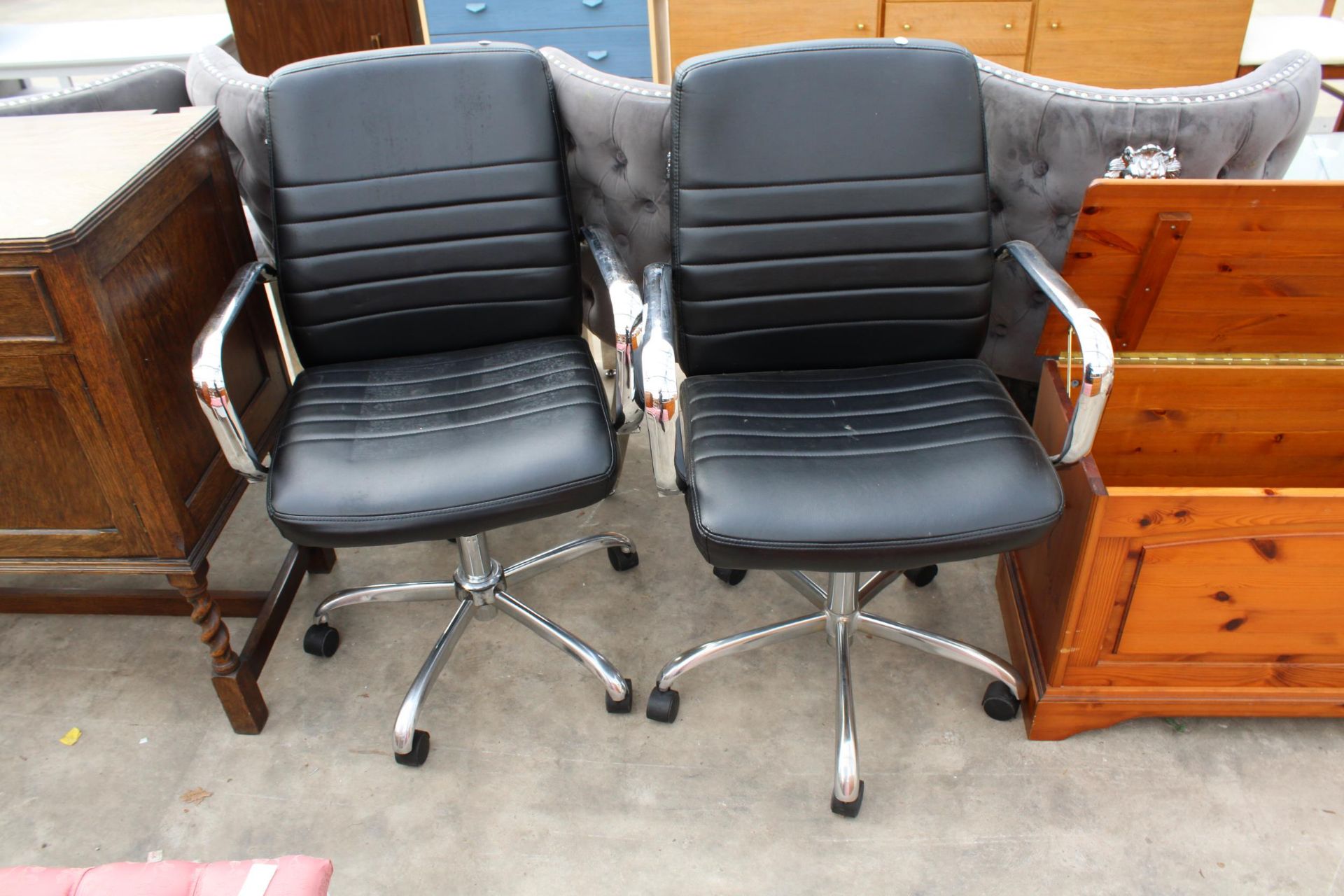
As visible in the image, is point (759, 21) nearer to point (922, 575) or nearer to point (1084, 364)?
point (922, 575)

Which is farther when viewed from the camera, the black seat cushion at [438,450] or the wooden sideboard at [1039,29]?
the wooden sideboard at [1039,29]

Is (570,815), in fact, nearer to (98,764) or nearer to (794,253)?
(98,764)

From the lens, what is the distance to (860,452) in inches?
56.7

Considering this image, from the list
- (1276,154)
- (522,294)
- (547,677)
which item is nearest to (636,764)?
(547,677)

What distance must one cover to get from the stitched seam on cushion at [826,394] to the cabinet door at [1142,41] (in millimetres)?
2621

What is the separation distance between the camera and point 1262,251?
1.51m

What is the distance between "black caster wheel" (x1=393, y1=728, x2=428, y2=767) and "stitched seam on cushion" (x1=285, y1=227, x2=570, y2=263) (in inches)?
32.9

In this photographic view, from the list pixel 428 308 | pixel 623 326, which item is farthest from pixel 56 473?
pixel 623 326

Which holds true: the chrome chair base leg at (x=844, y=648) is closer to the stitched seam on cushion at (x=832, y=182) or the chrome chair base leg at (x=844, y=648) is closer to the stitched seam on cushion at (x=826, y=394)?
the stitched seam on cushion at (x=826, y=394)

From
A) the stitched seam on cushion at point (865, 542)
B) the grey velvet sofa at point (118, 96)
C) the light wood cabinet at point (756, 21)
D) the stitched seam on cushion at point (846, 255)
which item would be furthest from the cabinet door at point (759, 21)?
the stitched seam on cushion at point (865, 542)

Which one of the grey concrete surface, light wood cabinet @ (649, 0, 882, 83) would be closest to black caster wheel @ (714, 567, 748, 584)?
the grey concrete surface

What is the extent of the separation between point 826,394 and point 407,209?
778mm

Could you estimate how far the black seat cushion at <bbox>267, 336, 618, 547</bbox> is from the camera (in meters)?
1.41

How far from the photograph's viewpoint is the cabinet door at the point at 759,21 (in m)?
3.68
